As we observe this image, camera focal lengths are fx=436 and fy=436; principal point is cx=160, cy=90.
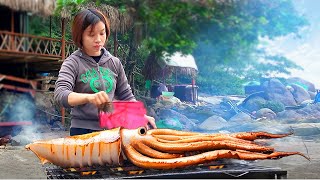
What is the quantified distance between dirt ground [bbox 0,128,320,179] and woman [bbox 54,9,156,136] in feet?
3.36

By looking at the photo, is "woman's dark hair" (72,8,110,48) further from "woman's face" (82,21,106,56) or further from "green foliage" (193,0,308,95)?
"green foliage" (193,0,308,95)

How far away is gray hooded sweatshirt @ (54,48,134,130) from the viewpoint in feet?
3.38

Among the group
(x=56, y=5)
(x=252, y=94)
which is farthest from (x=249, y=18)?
(x=56, y=5)

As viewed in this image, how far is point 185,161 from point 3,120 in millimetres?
2287

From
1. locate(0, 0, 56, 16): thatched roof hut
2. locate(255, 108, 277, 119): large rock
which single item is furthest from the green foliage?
locate(0, 0, 56, 16): thatched roof hut

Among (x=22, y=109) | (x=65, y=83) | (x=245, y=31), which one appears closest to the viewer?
(x=65, y=83)

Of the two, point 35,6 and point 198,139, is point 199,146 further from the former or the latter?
point 35,6

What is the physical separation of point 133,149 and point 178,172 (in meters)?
0.10

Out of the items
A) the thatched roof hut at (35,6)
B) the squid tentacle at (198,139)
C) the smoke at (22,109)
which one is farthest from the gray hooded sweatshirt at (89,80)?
the smoke at (22,109)

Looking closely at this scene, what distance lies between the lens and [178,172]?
0.85 m

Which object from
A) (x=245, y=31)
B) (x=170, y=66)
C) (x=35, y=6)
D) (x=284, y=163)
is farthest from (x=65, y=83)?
(x=284, y=163)

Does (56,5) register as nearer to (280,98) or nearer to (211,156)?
(280,98)

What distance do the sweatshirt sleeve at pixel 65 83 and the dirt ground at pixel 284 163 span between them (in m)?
1.15

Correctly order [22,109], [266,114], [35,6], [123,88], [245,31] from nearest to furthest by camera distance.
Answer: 1. [123,88]
2. [245,31]
3. [266,114]
4. [35,6]
5. [22,109]
